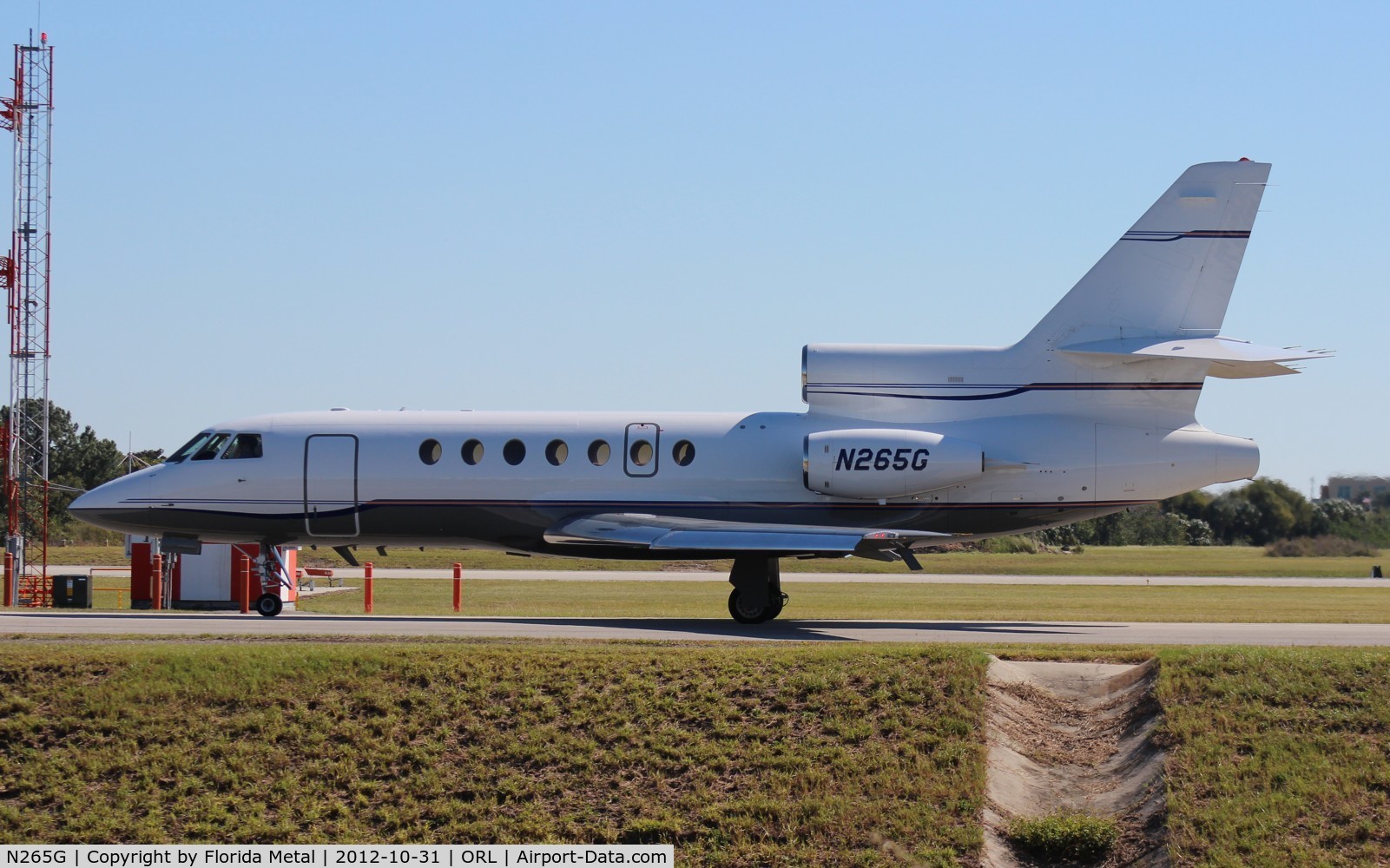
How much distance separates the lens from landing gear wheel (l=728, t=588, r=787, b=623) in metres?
23.1

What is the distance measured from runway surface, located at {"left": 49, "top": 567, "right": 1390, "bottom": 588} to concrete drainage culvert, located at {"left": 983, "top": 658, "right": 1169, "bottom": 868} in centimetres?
2542

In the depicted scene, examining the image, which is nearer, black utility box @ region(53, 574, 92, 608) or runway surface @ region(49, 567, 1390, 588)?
black utility box @ region(53, 574, 92, 608)

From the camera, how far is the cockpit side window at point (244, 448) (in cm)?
2441

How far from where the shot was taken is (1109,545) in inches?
3241

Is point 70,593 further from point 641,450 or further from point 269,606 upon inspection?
point 641,450

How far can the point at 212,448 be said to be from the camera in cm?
2467

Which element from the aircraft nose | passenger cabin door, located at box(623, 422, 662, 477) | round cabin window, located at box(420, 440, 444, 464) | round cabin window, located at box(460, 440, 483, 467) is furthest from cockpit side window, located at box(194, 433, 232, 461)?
passenger cabin door, located at box(623, 422, 662, 477)

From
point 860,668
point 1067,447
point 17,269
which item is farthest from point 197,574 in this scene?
point 860,668

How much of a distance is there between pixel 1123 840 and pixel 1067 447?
12.4 m

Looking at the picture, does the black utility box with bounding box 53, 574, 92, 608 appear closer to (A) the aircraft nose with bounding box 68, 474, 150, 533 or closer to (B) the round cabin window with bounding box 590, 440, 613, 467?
(A) the aircraft nose with bounding box 68, 474, 150, 533

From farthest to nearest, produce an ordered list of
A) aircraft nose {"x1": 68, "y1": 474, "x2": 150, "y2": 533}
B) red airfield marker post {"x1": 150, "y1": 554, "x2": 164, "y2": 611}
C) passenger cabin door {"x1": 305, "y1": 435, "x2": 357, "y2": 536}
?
red airfield marker post {"x1": 150, "y1": 554, "x2": 164, "y2": 611} → aircraft nose {"x1": 68, "y1": 474, "x2": 150, "y2": 533} → passenger cabin door {"x1": 305, "y1": 435, "x2": 357, "y2": 536}

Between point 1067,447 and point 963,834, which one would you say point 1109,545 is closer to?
point 1067,447

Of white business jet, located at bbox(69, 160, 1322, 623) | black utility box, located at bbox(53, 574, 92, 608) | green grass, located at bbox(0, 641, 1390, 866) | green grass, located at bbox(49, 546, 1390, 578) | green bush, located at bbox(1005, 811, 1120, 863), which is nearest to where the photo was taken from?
green bush, located at bbox(1005, 811, 1120, 863)

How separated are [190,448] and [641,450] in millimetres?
8560
